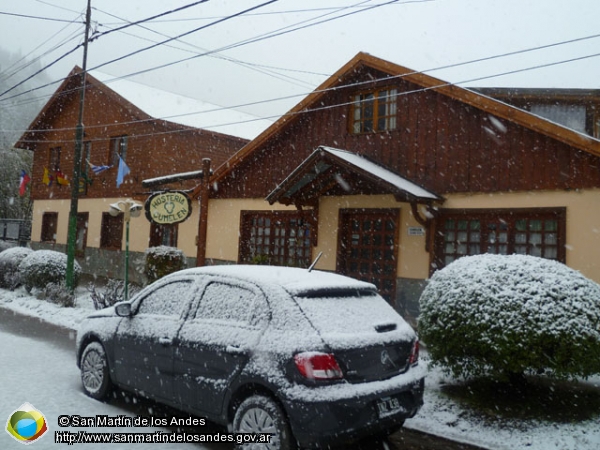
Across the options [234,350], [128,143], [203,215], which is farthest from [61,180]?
[234,350]

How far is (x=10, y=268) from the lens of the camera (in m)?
15.9

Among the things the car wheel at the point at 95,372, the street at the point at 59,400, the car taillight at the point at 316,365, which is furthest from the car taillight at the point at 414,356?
the car wheel at the point at 95,372

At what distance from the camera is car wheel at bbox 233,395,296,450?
150 inches

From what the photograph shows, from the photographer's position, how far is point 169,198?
516 inches

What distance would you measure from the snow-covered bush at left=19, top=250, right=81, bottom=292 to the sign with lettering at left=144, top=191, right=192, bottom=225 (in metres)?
3.48

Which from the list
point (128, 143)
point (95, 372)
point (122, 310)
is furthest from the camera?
point (128, 143)

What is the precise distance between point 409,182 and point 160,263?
7.37 meters

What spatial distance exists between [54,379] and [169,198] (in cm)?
721

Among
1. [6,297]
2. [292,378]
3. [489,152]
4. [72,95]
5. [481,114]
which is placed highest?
[72,95]

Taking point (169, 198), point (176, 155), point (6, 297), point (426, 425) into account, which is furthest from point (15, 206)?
point (426, 425)

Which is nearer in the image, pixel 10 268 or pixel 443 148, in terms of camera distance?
pixel 443 148

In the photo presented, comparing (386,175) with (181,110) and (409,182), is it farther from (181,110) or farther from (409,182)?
(181,110)

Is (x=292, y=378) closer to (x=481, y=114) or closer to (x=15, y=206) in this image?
(x=481, y=114)

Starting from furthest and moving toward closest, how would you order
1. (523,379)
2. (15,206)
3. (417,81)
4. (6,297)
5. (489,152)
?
(15,206) → (6,297) → (417,81) → (489,152) → (523,379)
